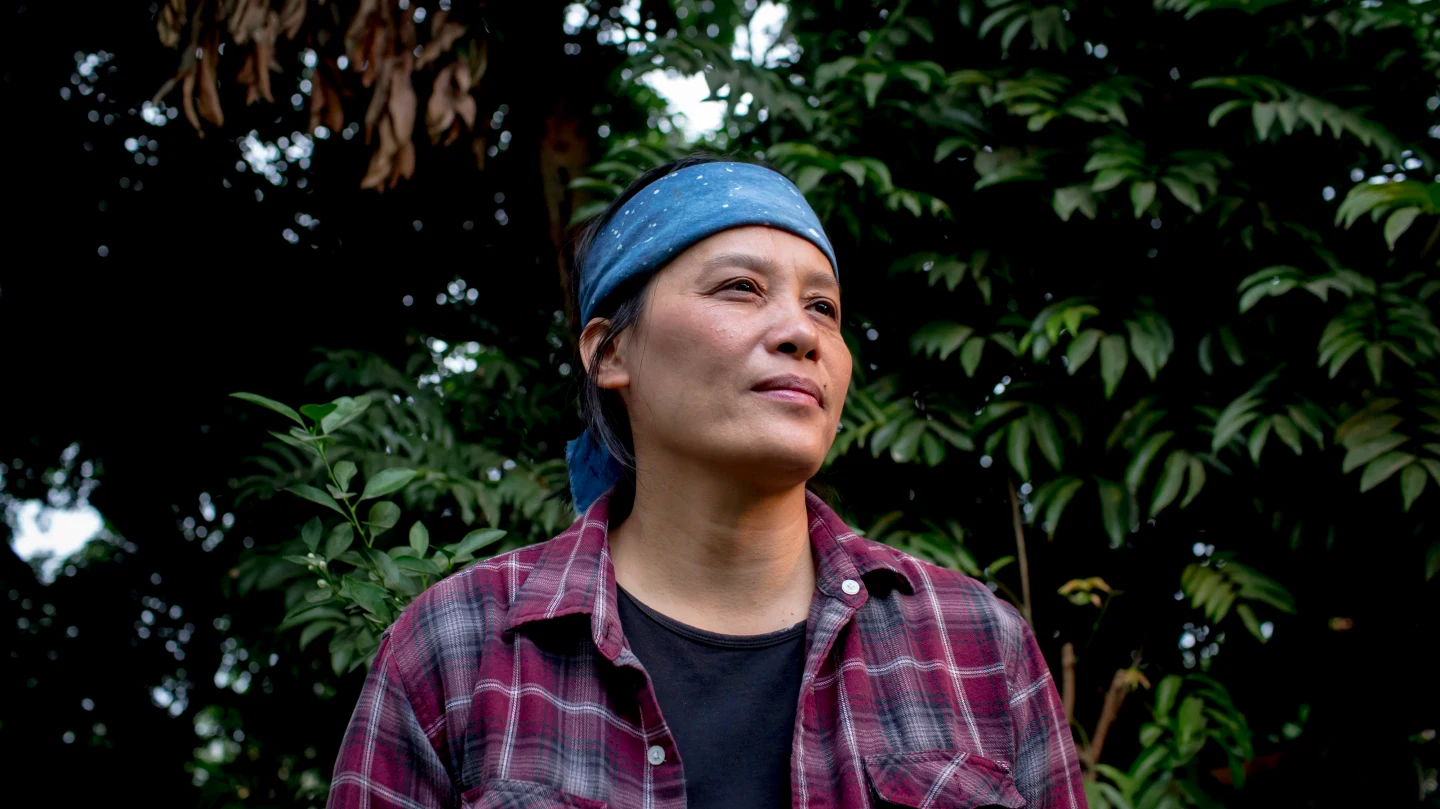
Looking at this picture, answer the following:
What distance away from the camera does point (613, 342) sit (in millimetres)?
1592

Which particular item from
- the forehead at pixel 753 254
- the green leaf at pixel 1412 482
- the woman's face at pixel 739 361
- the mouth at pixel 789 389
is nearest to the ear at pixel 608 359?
the woman's face at pixel 739 361

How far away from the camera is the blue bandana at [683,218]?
59.8 inches

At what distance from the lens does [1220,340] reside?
2350mm

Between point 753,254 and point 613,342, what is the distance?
0.87ft

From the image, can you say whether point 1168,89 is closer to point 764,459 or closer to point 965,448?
point 965,448

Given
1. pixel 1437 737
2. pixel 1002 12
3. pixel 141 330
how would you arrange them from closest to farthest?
pixel 1437 737 < pixel 1002 12 < pixel 141 330

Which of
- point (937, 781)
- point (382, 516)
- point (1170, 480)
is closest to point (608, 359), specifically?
point (382, 516)

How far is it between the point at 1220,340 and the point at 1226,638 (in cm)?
71

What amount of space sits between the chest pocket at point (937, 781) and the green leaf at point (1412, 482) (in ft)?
3.93

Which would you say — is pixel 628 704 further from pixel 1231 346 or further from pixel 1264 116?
pixel 1264 116

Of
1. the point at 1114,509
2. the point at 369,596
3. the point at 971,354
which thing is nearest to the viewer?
the point at 369,596

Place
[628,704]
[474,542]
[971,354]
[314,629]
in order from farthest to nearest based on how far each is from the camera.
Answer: [971,354] → [314,629] → [474,542] → [628,704]

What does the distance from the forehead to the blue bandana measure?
0.4 inches

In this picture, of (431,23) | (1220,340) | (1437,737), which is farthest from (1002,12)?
(1437,737)
